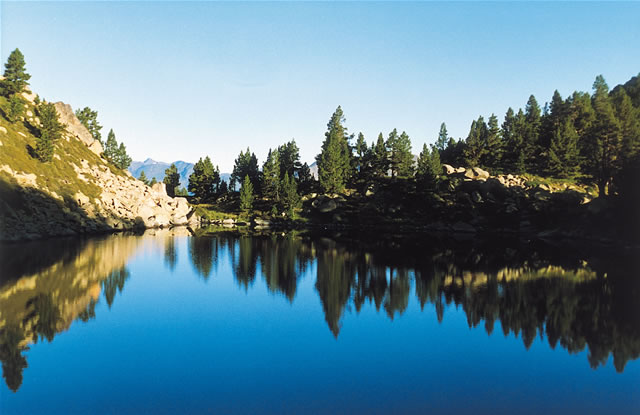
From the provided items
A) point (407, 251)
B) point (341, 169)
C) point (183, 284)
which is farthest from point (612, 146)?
point (183, 284)

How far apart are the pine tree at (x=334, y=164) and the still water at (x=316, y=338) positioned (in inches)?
3536

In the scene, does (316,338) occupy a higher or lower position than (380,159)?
lower

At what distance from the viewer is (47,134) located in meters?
99.1

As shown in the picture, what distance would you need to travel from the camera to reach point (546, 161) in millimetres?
122875

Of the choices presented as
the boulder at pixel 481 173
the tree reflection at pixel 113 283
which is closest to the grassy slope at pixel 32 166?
the tree reflection at pixel 113 283

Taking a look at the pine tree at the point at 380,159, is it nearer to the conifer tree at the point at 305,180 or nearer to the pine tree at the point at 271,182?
the conifer tree at the point at 305,180

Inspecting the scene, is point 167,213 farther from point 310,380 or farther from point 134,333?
point 310,380

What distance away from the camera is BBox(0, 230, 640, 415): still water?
63.8 feet

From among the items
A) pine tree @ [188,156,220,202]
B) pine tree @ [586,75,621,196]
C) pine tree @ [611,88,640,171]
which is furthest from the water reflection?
pine tree @ [188,156,220,202]

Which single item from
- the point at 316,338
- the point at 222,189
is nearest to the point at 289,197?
the point at 222,189

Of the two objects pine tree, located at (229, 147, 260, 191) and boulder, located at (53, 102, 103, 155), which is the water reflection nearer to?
boulder, located at (53, 102, 103, 155)

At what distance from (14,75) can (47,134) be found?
138ft

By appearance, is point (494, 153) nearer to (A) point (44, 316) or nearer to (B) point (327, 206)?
(B) point (327, 206)

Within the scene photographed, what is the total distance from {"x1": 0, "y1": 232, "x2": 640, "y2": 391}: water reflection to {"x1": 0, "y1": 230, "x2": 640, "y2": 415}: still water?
0.25 m
